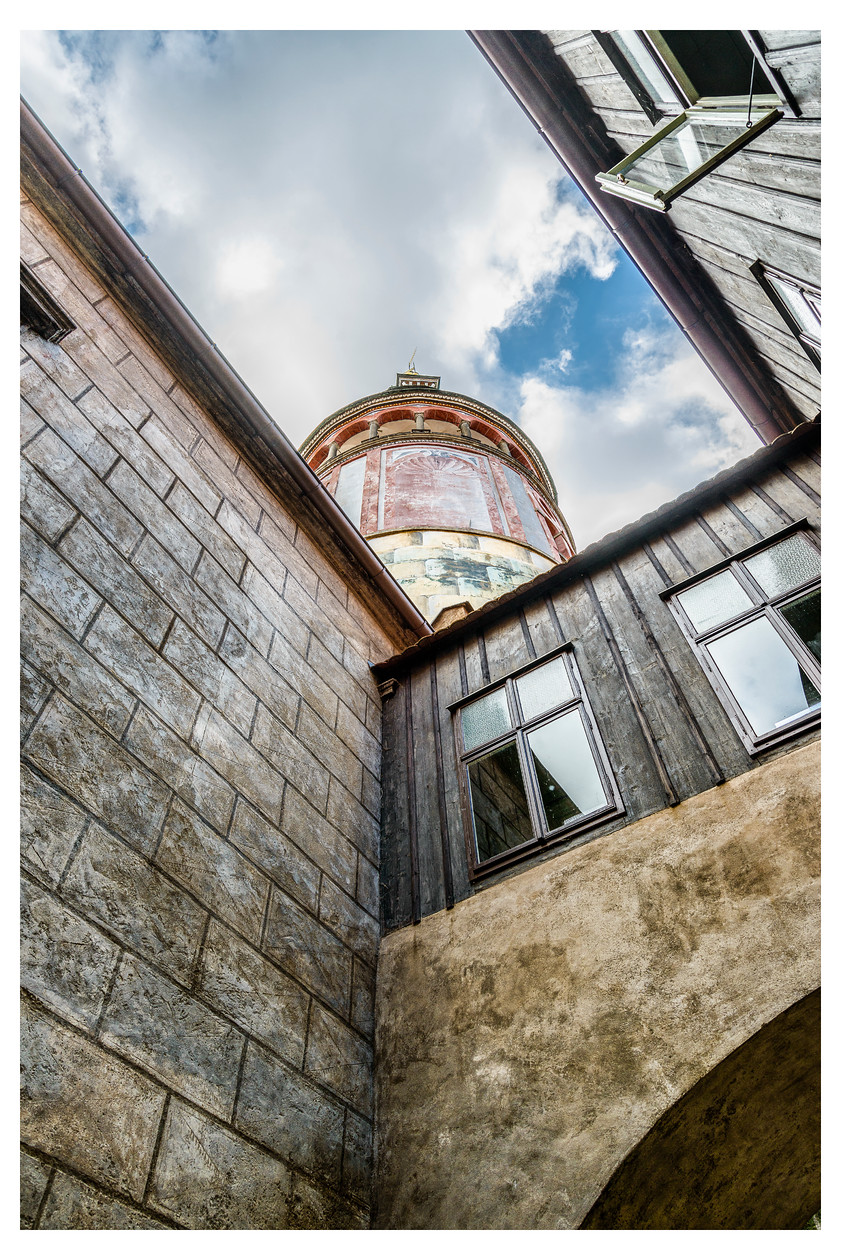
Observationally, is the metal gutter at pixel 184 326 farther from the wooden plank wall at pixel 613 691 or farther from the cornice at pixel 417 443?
the cornice at pixel 417 443

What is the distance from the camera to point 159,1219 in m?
3.14

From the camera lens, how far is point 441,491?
16812 millimetres

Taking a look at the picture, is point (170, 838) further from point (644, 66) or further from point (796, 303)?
point (644, 66)

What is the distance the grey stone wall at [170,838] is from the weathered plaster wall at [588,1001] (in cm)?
43

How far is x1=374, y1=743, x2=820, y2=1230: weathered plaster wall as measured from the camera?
3.89 m

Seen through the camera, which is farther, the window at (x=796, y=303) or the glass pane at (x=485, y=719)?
the glass pane at (x=485, y=719)

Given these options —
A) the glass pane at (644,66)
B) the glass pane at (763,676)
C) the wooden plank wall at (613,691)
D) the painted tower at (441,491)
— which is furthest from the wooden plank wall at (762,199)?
the painted tower at (441,491)

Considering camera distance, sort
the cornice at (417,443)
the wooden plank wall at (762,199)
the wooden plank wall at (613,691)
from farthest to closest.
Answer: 1. the cornice at (417,443)
2. the wooden plank wall at (613,691)
3. the wooden plank wall at (762,199)

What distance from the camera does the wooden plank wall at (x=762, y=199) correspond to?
4.50 m

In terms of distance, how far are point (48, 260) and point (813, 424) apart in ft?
20.0

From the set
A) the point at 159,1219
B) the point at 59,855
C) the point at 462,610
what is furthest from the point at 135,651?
the point at 462,610

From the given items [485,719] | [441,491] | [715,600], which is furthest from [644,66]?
[441,491]

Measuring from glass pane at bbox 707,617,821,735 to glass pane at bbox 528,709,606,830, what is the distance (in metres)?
1.13

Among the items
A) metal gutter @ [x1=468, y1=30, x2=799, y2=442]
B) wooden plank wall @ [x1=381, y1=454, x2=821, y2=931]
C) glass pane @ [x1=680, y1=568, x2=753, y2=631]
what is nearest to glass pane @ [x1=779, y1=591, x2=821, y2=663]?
glass pane @ [x1=680, y1=568, x2=753, y2=631]
